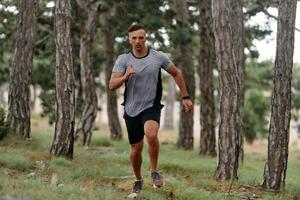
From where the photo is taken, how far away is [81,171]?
9320 millimetres

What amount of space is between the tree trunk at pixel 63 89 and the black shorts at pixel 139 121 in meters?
4.23

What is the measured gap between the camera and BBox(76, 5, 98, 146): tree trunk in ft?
56.0

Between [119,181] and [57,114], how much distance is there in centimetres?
306

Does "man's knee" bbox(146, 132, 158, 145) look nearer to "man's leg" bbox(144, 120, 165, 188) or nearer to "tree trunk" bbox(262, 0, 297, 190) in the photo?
"man's leg" bbox(144, 120, 165, 188)

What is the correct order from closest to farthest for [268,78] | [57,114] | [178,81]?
[178,81] < [57,114] < [268,78]

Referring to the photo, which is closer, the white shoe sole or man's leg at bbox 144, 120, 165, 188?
man's leg at bbox 144, 120, 165, 188

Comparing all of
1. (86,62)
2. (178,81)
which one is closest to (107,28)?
(86,62)

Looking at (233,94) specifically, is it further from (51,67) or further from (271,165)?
(51,67)

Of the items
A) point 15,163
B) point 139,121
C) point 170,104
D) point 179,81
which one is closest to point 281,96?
point 179,81

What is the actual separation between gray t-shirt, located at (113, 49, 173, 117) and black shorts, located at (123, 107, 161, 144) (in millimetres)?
55

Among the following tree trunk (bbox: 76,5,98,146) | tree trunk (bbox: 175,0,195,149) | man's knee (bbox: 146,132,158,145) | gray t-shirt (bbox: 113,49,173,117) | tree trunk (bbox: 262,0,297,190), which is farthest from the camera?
tree trunk (bbox: 175,0,195,149)

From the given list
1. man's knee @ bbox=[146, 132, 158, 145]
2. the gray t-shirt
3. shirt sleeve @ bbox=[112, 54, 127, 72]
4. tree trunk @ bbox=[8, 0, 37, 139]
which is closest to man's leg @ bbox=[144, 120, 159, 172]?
man's knee @ bbox=[146, 132, 158, 145]

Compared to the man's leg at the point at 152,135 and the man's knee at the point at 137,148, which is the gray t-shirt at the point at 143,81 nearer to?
the man's leg at the point at 152,135

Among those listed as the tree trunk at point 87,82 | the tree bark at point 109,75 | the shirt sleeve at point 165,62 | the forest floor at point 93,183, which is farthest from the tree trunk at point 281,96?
the tree bark at point 109,75
